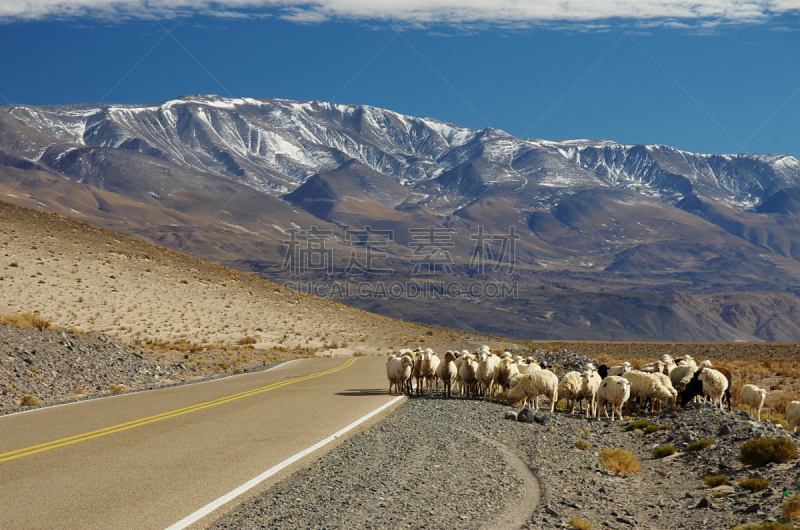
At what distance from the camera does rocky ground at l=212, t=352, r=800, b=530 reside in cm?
841

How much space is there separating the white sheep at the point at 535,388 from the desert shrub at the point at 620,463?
4.90m

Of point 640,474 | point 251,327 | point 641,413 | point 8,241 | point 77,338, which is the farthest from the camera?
point 8,241

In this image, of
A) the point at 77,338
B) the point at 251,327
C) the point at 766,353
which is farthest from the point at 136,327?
the point at 766,353

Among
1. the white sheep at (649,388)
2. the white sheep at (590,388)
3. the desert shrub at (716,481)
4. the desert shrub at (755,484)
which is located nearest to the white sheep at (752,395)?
the white sheep at (649,388)

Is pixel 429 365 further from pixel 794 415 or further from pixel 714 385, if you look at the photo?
pixel 794 415

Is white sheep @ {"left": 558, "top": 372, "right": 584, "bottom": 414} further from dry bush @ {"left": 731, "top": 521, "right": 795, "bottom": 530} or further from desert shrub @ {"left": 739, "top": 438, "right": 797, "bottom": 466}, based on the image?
dry bush @ {"left": 731, "top": 521, "right": 795, "bottom": 530}

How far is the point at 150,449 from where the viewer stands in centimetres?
1134

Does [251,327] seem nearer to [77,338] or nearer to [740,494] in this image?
[77,338]

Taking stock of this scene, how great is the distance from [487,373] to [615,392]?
13.7 ft

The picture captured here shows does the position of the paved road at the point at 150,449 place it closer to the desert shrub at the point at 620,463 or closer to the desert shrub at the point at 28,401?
the desert shrub at the point at 28,401

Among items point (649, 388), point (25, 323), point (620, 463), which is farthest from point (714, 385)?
point (25, 323)

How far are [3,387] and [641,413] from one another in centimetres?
1921

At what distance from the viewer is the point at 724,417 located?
1535 cm

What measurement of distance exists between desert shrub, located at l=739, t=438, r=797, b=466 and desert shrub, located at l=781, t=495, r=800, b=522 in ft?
8.59
